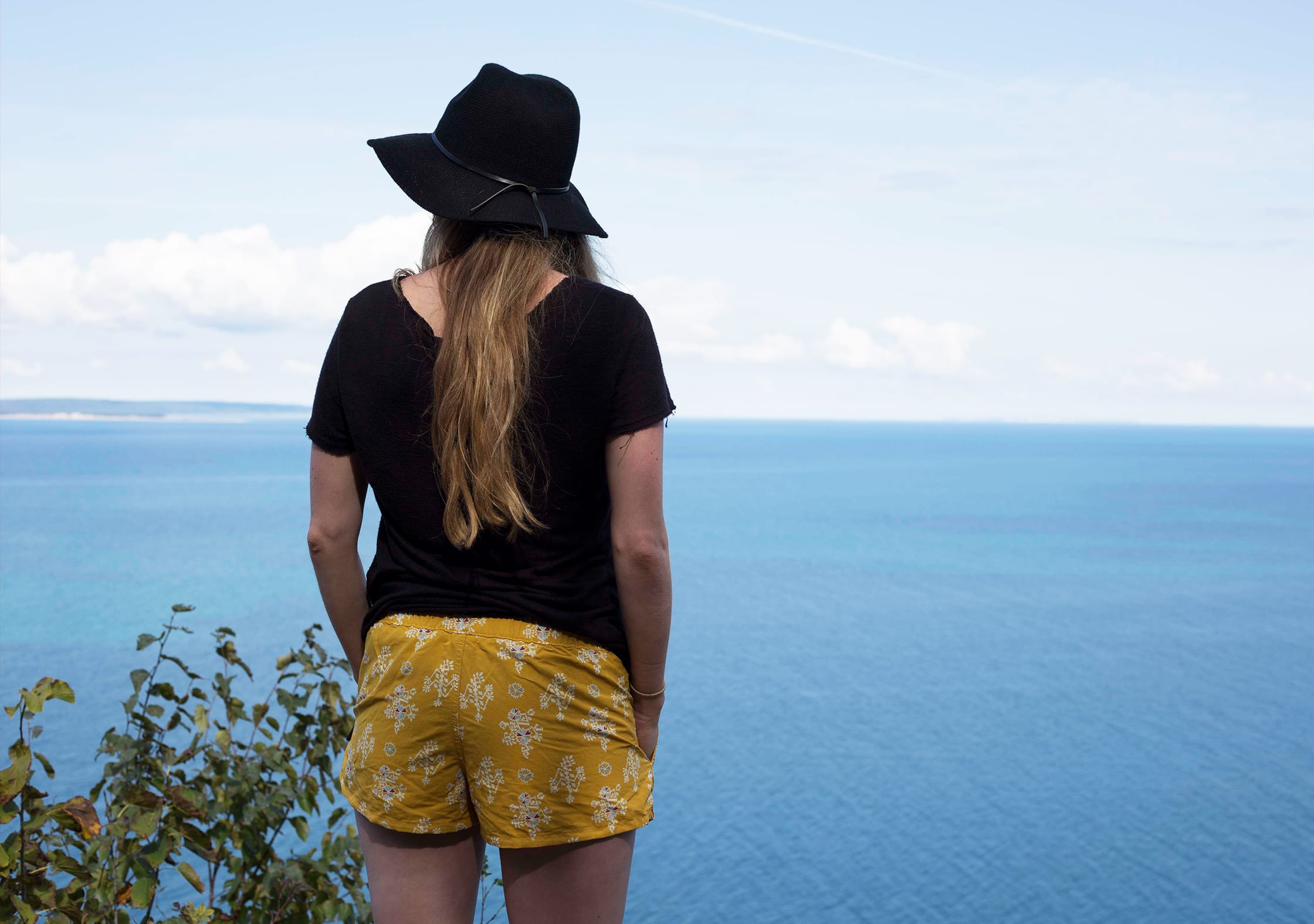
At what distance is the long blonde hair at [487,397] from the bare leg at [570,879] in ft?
1.67

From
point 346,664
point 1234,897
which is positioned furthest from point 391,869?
point 1234,897

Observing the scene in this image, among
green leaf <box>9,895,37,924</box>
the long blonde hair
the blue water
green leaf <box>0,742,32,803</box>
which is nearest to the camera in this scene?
the long blonde hair

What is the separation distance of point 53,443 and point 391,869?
6632 inches

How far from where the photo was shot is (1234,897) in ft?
70.1

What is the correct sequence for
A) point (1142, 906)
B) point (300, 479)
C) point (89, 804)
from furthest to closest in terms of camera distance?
point (300, 479)
point (1142, 906)
point (89, 804)

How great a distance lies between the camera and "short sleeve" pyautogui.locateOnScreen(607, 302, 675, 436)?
1622 millimetres

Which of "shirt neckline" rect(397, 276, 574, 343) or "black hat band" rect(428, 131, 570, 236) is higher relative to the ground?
"black hat band" rect(428, 131, 570, 236)

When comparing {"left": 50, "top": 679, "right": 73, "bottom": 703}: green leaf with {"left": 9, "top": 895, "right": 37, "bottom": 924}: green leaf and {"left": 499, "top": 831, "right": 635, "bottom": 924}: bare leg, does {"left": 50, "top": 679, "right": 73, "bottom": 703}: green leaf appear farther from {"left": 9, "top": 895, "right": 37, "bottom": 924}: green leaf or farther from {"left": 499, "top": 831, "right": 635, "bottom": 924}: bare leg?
{"left": 499, "top": 831, "right": 635, "bottom": 924}: bare leg

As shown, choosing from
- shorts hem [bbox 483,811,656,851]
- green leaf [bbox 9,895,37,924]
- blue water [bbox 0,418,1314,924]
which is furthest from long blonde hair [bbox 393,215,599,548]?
blue water [bbox 0,418,1314,924]

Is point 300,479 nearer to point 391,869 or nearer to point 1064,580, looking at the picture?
point 1064,580

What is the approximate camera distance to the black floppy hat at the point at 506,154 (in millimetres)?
1698

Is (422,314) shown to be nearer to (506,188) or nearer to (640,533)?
(506,188)

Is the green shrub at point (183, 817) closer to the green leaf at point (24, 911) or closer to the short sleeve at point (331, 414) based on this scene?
the green leaf at point (24, 911)

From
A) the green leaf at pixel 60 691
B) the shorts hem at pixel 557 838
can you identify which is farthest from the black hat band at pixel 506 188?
the green leaf at pixel 60 691
